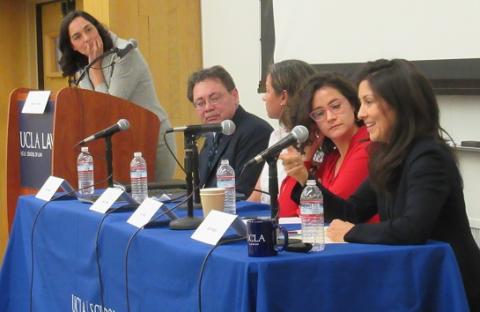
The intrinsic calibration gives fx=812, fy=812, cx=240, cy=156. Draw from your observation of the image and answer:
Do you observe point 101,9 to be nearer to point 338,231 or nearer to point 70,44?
point 70,44

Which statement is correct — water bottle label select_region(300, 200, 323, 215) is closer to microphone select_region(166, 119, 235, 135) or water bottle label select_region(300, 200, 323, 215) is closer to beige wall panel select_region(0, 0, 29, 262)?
microphone select_region(166, 119, 235, 135)

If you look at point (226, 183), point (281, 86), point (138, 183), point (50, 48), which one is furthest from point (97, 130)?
point (50, 48)

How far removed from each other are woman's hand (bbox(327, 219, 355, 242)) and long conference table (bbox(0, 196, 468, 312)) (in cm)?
11

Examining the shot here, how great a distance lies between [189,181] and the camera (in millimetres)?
2387

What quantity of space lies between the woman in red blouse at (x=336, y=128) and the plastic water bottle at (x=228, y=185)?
215 millimetres

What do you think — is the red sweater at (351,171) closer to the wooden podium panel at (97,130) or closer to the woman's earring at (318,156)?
the woman's earring at (318,156)

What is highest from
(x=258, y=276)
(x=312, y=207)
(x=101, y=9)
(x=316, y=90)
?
(x=101, y=9)

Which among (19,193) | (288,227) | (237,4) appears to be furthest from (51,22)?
(288,227)

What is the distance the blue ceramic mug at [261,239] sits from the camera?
6.04 feet

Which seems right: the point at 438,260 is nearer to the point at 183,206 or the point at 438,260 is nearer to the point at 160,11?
the point at 183,206

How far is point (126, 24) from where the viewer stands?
5086 mm

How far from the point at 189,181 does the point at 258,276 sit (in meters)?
0.66

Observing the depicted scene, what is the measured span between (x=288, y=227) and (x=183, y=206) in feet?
1.69

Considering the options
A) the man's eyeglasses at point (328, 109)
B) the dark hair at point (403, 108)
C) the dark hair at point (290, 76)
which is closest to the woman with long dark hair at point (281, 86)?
the dark hair at point (290, 76)
